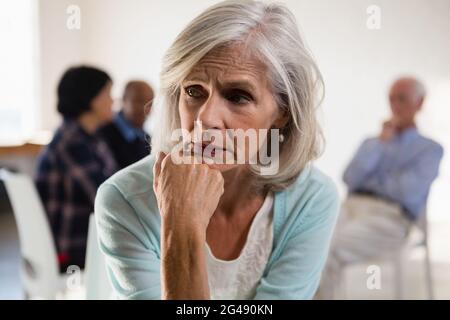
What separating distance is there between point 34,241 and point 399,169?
2.51 feet

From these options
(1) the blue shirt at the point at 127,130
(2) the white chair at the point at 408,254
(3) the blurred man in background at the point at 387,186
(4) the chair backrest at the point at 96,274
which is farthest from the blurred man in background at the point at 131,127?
(2) the white chair at the point at 408,254

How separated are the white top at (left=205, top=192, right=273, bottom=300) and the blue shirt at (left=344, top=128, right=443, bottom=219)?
0.92 ft

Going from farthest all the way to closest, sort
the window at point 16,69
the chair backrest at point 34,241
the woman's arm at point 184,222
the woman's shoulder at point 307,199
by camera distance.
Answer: the chair backrest at point 34,241
the window at point 16,69
the woman's shoulder at point 307,199
the woman's arm at point 184,222

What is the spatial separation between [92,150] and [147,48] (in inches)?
10.0

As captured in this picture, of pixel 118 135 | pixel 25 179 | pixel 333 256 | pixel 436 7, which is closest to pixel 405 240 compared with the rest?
pixel 333 256

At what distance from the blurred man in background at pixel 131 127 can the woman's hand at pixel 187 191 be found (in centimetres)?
16

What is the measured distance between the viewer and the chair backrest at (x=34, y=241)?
3.38 feet

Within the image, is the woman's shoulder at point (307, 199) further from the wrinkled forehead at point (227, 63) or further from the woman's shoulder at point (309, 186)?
the wrinkled forehead at point (227, 63)

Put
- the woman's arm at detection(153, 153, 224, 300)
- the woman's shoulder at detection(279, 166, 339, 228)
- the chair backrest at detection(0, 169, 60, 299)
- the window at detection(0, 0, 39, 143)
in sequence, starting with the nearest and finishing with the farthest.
→ the woman's arm at detection(153, 153, 224, 300)
the woman's shoulder at detection(279, 166, 339, 228)
the window at detection(0, 0, 39, 143)
the chair backrest at detection(0, 169, 60, 299)

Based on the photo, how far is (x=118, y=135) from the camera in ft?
3.01

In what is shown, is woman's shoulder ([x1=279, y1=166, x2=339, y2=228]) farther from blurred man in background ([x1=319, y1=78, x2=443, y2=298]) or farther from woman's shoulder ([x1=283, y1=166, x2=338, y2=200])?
blurred man in background ([x1=319, y1=78, x2=443, y2=298])

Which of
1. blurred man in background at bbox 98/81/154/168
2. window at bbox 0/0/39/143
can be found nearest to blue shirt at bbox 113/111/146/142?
blurred man in background at bbox 98/81/154/168

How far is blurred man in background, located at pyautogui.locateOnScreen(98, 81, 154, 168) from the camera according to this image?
2.74 feet

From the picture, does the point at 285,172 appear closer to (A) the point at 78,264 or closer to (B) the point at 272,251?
(B) the point at 272,251
